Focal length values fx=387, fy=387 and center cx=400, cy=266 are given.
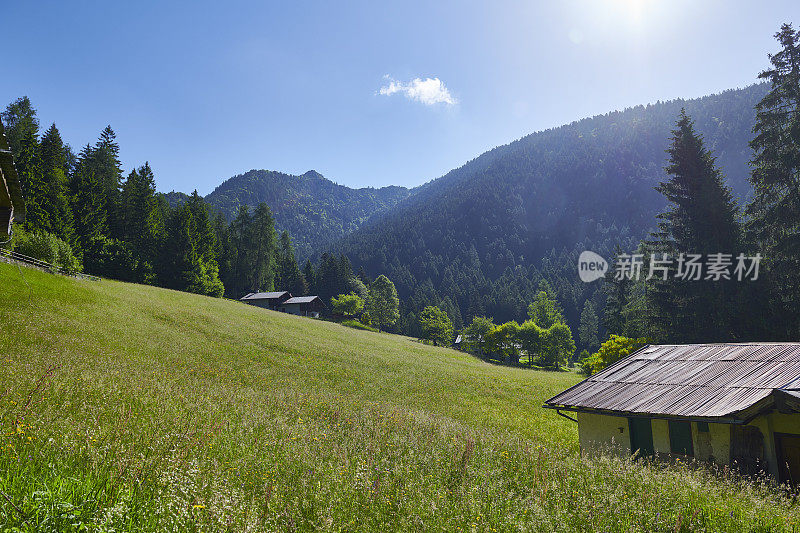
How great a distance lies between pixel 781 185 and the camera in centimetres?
2659

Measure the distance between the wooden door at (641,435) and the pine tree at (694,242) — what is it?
23.7 metres

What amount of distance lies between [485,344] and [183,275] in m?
55.2

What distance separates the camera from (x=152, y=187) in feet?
231

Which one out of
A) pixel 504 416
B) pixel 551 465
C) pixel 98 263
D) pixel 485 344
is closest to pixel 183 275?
pixel 98 263

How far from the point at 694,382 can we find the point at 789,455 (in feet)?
9.22

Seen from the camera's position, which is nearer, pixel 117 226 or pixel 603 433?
pixel 603 433

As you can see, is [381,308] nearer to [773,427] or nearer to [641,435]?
[641,435]

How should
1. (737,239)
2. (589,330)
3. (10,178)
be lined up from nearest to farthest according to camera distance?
(10,178)
(737,239)
(589,330)

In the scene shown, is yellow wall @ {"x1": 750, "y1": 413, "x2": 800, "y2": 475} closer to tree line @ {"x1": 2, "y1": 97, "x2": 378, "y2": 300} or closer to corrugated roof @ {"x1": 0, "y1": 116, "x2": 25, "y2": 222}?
corrugated roof @ {"x1": 0, "y1": 116, "x2": 25, "y2": 222}

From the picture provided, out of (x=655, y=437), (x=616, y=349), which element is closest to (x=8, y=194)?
(x=655, y=437)

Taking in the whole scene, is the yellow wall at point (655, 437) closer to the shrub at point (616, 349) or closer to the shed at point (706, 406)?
the shed at point (706, 406)

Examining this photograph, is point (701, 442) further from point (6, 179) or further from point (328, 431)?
A: point (6, 179)

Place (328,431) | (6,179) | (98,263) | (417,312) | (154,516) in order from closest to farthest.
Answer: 1. (6,179)
2. (154,516)
3. (328,431)
4. (98,263)
5. (417,312)

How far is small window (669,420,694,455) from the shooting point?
1237 centimetres
